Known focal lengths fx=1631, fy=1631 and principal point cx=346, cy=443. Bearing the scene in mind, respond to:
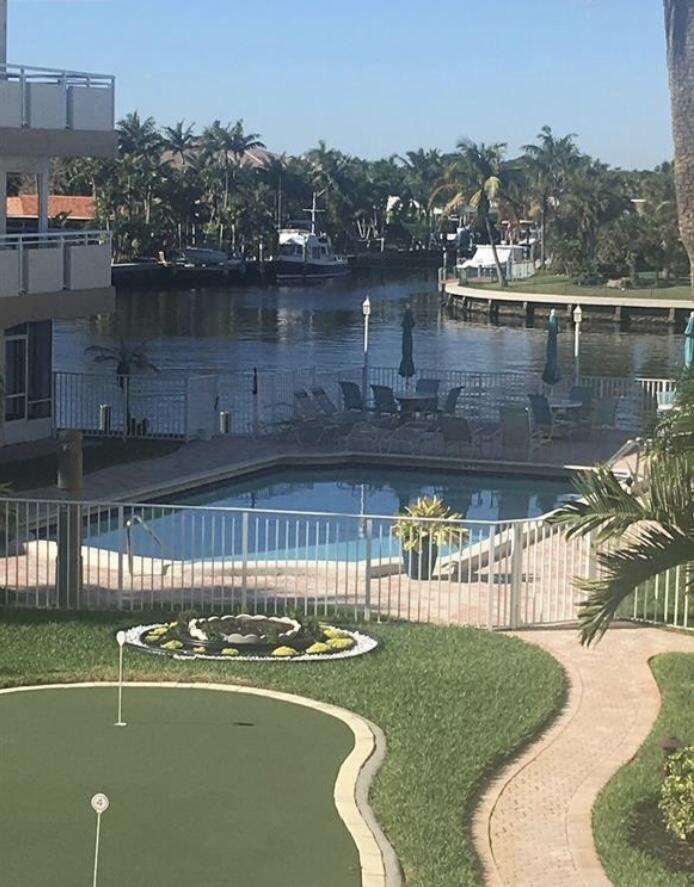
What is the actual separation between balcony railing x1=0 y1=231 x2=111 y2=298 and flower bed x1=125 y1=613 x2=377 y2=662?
33.9 ft

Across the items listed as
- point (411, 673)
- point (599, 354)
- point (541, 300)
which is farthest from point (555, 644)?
point (541, 300)

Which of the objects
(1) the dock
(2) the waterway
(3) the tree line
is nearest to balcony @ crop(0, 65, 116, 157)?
(2) the waterway

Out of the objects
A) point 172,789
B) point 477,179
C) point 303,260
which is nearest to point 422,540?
point 172,789

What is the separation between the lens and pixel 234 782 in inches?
426

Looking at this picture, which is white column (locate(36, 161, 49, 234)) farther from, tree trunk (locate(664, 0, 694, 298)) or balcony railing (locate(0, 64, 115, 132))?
tree trunk (locate(664, 0, 694, 298))

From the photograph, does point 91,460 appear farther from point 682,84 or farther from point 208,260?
point 208,260

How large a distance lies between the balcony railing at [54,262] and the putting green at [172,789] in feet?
40.4

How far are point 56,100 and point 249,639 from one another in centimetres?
1358

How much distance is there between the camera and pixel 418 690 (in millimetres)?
13266

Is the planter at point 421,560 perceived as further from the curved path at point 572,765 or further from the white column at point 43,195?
the white column at point 43,195

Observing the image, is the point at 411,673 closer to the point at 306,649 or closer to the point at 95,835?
the point at 306,649

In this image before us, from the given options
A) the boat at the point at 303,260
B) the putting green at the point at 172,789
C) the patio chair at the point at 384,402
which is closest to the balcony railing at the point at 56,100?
the patio chair at the point at 384,402

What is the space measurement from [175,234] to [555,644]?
9561 cm

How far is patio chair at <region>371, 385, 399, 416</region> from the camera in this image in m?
30.0
